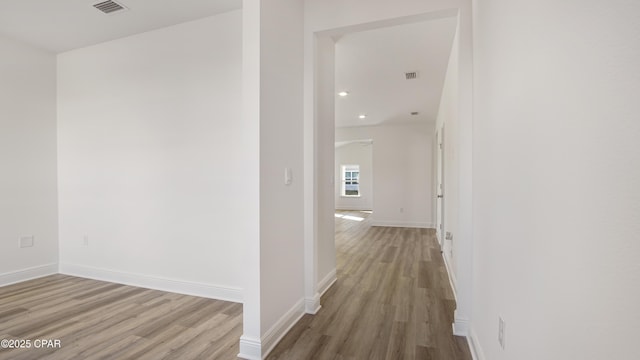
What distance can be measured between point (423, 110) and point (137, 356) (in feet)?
19.8

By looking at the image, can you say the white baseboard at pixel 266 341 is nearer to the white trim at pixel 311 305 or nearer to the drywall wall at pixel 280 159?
the drywall wall at pixel 280 159

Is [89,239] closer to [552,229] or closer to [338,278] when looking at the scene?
[338,278]

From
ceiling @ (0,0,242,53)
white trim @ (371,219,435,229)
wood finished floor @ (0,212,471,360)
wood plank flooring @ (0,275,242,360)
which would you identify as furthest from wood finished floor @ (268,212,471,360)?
white trim @ (371,219,435,229)

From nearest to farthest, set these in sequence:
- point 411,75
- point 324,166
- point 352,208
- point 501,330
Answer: point 501,330
point 324,166
point 411,75
point 352,208

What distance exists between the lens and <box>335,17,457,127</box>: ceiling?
2949 mm

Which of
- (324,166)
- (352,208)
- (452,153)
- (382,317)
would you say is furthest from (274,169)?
(352,208)

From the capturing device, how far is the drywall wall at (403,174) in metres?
7.27

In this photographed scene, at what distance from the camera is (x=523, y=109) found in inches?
41.6

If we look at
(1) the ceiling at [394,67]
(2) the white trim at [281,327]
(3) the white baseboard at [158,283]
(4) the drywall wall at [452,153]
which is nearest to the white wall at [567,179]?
(4) the drywall wall at [452,153]

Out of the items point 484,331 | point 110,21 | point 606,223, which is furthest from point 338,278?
point 110,21

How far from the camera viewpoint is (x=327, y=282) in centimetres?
304

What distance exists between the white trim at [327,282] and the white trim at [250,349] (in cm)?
104

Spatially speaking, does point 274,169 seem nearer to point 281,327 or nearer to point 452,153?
point 281,327

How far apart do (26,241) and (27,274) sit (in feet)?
1.27
